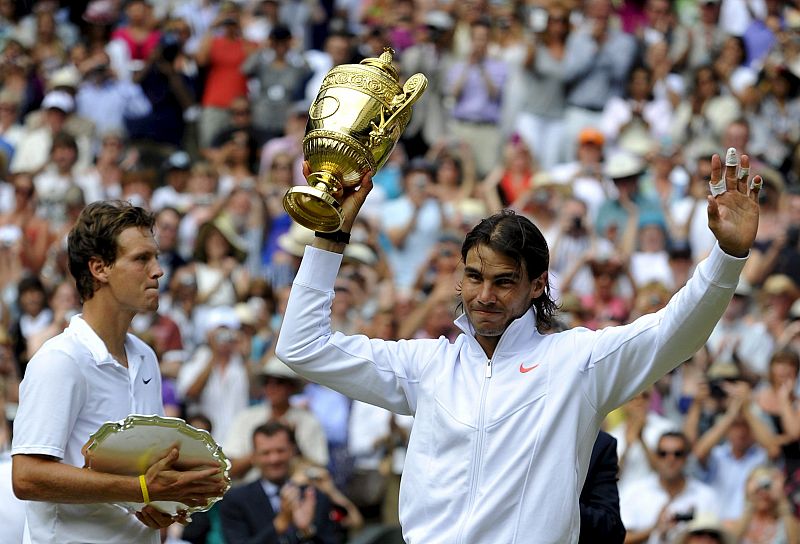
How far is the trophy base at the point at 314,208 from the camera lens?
4656mm

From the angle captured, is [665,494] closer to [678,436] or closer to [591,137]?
[678,436]

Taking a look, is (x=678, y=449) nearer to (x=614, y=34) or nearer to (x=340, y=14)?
(x=614, y=34)

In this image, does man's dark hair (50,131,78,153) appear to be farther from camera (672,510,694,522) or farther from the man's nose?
the man's nose

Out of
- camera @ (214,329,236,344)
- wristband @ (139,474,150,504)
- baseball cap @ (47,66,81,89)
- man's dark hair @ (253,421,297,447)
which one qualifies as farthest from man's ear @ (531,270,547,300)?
baseball cap @ (47,66,81,89)

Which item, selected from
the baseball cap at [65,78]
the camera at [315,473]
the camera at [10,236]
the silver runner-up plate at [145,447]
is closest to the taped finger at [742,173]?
the silver runner-up plate at [145,447]

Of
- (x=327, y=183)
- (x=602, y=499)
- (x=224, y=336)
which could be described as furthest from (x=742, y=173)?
(x=224, y=336)

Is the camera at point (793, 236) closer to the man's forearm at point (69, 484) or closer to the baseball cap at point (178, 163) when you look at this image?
Answer: the baseball cap at point (178, 163)

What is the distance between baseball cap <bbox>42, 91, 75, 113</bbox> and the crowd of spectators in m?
0.03

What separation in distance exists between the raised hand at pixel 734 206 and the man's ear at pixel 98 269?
1947mm

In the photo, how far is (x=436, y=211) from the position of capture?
41.0 feet

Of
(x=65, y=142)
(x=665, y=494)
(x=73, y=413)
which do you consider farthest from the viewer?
(x=65, y=142)

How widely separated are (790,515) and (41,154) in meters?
8.26

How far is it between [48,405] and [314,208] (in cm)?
100

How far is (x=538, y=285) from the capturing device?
4.76m
